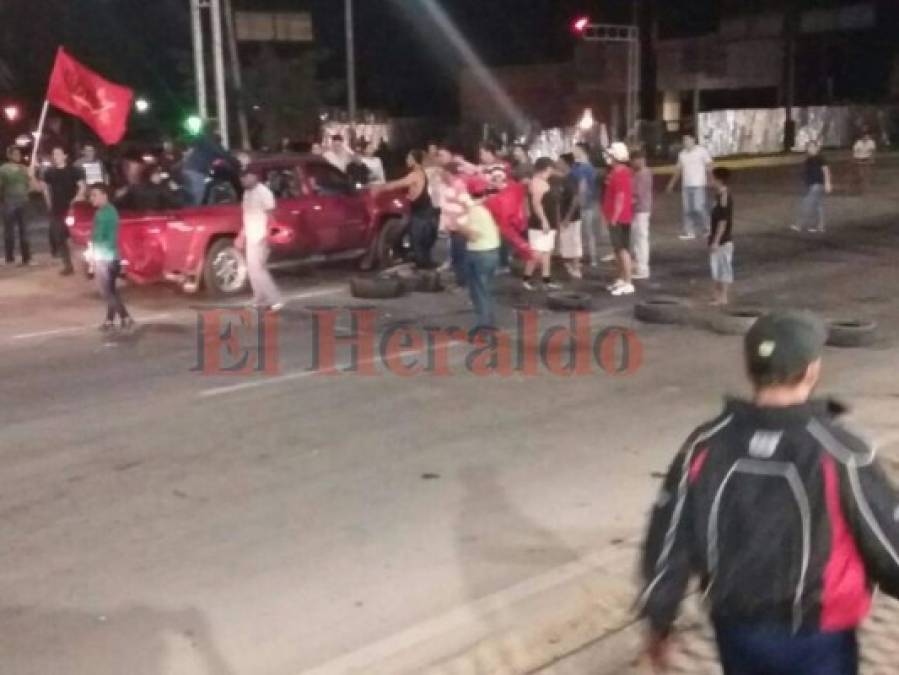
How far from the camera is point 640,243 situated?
16188 millimetres

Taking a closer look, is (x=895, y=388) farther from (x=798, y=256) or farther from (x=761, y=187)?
(x=761, y=187)

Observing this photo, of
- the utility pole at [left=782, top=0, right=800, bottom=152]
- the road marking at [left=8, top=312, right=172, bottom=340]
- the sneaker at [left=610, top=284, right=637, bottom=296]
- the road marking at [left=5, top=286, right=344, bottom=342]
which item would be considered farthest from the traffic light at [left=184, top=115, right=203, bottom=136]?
the utility pole at [left=782, top=0, right=800, bottom=152]

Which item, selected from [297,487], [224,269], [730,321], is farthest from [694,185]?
[297,487]

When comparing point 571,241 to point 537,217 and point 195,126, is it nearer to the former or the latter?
point 537,217

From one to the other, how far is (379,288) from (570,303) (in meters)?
2.40

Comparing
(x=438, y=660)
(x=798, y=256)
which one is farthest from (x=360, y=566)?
(x=798, y=256)

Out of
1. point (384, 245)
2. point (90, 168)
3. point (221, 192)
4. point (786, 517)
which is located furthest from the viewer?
point (90, 168)

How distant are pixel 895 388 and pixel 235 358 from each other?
566 cm

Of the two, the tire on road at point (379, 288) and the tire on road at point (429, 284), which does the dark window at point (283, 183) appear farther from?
the tire on road at point (429, 284)

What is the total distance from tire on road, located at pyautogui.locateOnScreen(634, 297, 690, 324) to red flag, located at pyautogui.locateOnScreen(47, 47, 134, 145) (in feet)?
30.9

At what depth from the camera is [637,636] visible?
16.8 ft

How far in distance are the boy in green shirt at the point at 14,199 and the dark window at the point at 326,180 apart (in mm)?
4695

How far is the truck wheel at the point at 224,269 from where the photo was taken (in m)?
15.6

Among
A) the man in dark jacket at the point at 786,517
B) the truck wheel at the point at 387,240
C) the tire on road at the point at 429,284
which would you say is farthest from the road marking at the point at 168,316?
the man in dark jacket at the point at 786,517
